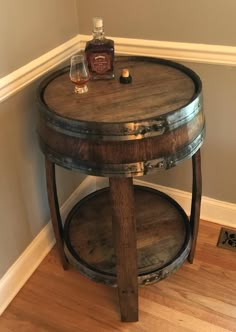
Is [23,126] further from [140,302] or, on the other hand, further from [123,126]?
[140,302]

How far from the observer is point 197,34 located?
4.33 ft

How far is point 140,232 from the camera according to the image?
1404 millimetres

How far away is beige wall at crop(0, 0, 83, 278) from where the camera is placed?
3.82ft

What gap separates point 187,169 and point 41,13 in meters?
0.83

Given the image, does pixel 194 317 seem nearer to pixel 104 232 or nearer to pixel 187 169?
pixel 104 232

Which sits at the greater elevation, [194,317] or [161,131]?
[161,131]

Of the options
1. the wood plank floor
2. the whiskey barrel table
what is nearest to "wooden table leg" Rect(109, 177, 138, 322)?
the whiskey barrel table

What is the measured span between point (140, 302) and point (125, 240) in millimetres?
409

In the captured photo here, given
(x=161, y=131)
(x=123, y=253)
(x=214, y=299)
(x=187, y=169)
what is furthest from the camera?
(x=187, y=169)

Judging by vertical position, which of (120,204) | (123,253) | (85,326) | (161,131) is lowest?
(85,326)

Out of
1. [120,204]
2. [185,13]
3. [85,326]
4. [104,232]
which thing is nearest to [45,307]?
[85,326]

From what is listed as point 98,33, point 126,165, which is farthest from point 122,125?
point 98,33

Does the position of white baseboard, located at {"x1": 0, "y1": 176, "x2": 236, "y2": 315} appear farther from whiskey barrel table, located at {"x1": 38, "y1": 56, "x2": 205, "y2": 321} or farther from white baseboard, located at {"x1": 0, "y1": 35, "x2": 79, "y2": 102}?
white baseboard, located at {"x1": 0, "y1": 35, "x2": 79, "y2": 102}

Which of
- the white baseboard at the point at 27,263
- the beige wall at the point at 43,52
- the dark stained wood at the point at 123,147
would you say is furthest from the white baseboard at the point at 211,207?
the dark stained wood at the point at 123,147
